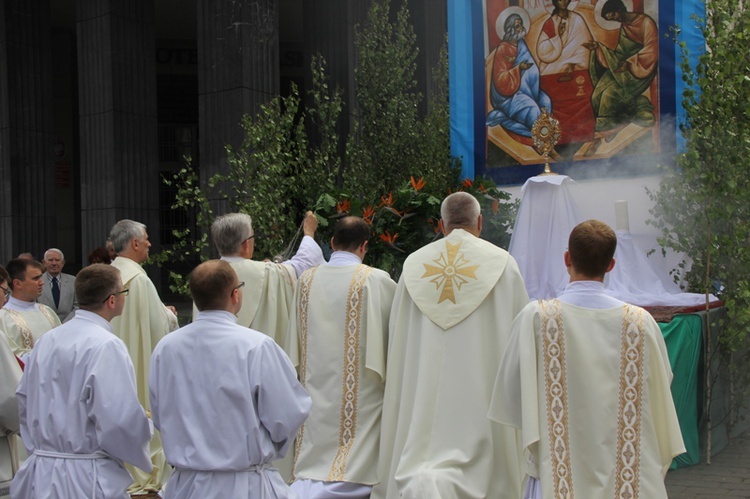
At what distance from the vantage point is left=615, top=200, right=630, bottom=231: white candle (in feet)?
25.3

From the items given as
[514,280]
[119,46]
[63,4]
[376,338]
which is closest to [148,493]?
[376,338]

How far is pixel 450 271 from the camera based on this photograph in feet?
16.3

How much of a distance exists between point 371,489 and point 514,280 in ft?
5.22

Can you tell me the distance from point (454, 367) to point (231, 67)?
8578 millimetres

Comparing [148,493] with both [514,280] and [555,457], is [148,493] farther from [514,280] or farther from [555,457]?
[555,457]

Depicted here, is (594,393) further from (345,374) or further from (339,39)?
(339,39)

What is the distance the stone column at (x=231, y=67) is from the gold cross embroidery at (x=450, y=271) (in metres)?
7.66

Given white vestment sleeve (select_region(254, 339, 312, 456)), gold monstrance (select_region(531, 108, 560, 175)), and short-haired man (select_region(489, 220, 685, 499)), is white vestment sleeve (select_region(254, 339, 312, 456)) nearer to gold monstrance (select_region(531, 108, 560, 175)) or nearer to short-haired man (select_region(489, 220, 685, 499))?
short-haired man (select_region(489, 220, 685, 499))

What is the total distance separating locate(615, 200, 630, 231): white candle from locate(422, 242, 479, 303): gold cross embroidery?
3.20 meters

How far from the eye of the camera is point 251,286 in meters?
6.07

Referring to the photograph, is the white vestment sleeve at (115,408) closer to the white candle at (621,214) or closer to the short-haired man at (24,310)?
the short-haired man at (24,310)

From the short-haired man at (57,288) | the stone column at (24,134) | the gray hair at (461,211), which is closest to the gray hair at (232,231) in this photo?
the gray hair at (461,211)

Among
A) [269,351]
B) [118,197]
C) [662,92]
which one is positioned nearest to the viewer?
[269,351]

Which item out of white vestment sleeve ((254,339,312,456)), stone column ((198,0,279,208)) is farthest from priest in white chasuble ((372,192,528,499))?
stone column ((198,0,279,208))
